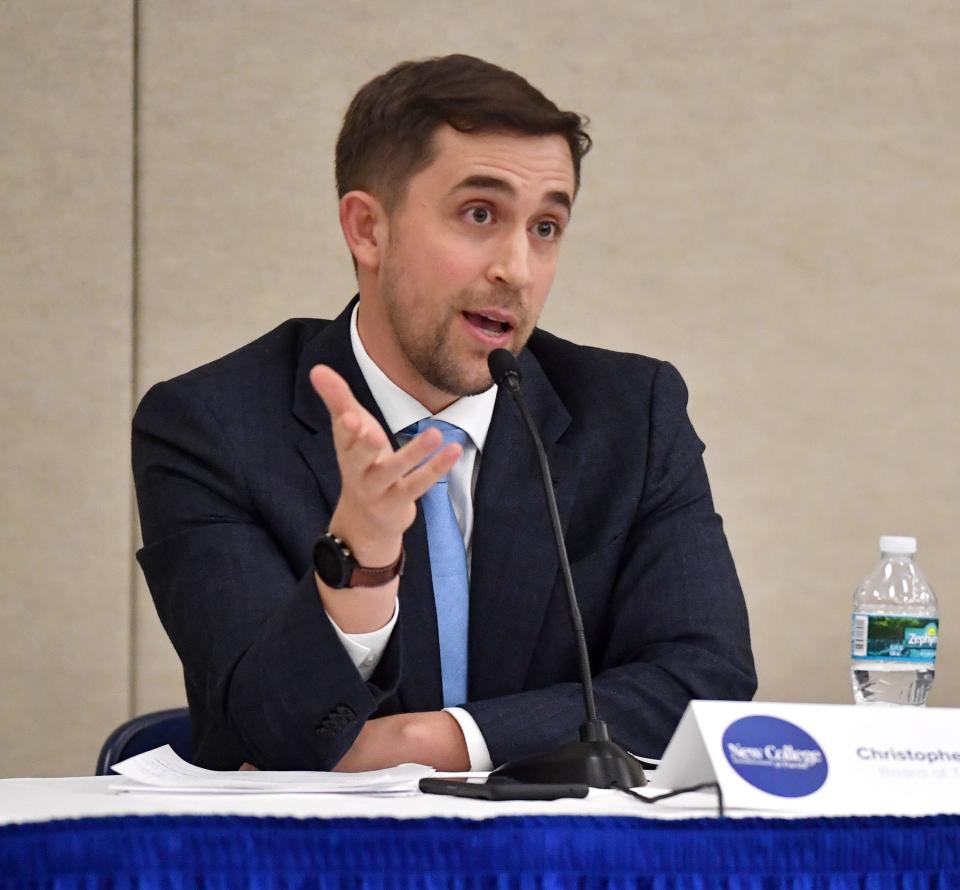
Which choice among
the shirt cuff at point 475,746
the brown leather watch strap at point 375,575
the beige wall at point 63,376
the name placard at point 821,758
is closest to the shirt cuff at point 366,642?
the brown leather watch strap at point 375,575

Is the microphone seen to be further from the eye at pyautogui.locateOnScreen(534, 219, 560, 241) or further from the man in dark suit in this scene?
the eye at pyautogui.locateOnScreen(534, 219, 560, 241)

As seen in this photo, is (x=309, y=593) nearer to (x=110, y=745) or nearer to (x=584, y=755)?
(x=584, y=755)

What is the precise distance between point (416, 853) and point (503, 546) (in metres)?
0.97

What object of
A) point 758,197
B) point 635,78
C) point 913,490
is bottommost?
point 913,490

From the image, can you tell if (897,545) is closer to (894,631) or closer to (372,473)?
(894,631)

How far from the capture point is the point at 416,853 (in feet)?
2.80

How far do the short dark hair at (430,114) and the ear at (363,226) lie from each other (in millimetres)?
20

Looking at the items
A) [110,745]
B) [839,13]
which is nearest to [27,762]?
[110,745]

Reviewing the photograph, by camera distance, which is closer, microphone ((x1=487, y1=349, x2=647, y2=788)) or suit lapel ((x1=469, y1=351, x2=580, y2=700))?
microphone ((x1=487, y1=349, x2=647, y2=788))

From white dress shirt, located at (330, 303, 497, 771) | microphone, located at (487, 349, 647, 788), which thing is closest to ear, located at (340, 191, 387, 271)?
white dress shirt, located at (330, 303, 497, 771)

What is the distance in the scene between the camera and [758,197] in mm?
3424

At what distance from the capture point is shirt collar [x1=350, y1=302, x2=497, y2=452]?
6.14 ft

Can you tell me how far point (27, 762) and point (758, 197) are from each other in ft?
7.58

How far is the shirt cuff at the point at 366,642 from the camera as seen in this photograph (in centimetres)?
134
